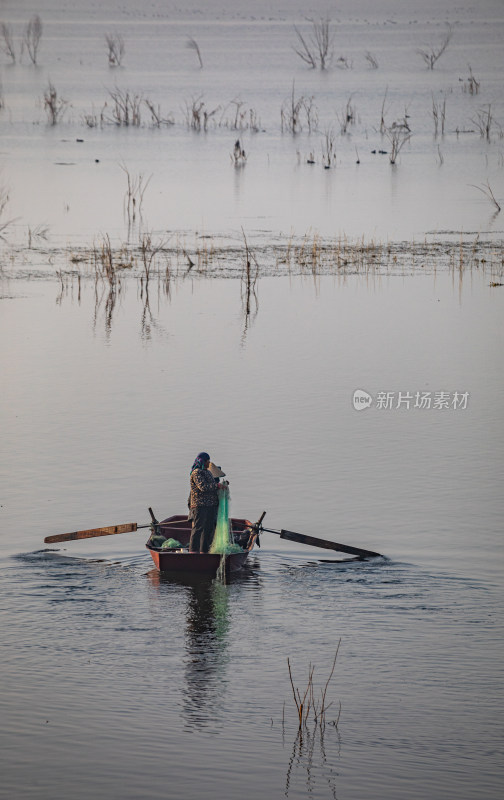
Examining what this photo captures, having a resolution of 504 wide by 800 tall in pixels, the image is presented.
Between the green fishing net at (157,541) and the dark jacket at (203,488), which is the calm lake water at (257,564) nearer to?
the green fishing net at (157,541)

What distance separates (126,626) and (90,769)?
2632mm

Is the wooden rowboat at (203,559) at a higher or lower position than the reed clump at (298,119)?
lower

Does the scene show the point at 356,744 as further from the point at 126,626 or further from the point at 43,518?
the point at 43,518

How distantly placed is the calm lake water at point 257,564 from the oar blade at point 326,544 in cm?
17

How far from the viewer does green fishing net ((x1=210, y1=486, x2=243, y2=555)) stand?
14.1m

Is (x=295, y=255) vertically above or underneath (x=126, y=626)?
above

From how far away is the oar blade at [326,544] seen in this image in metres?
14.0

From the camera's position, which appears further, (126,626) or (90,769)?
(126,626)

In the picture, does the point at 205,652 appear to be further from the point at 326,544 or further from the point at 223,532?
the point at 326,544

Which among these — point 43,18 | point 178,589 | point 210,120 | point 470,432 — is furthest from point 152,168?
point 43,18

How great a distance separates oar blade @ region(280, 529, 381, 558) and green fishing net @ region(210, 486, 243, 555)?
55cm

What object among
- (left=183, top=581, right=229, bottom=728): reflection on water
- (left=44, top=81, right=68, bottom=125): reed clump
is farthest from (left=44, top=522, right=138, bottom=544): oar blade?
(left=44, top=81, right=68, bottom=125): reed clump

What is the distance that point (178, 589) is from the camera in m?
13.7

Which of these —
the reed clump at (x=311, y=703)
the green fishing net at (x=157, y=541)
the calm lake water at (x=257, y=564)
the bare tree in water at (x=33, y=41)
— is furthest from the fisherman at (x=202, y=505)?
the bare tree in water at (x=33, y=41)
